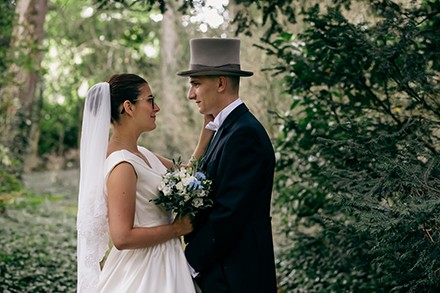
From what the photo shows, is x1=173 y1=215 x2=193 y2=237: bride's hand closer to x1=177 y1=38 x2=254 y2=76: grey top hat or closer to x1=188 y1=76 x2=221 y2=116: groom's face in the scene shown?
x1=188 y1=76 x2=221 y2=116: groom's face

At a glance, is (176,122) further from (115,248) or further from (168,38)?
(115,248)

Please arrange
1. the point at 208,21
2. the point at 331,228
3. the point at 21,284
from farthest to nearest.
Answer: the point at 208,21
the point at 21,284
the point at 331,228

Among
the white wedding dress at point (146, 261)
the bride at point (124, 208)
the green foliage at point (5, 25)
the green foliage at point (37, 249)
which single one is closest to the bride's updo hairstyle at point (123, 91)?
the bride at point (124, 208)

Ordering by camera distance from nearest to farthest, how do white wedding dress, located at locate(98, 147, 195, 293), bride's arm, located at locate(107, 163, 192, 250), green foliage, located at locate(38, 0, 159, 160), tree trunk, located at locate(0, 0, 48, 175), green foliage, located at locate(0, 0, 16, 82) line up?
bride's arm, located at locate(107, 163, 192, 250) → white wedding dress, located at locate(98, 147, 195, 293) → green foliage, located at locate(0, 0, 16, 82) → tree trunk, located at locate(0, 0, 48, 175) → green foliage, located at locate(38, 0, 159, 160)

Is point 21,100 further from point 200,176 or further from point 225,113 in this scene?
point 200,176

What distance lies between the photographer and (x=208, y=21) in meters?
11.0

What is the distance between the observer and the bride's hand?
3.86 m

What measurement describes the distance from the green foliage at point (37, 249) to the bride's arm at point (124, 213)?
4.01 metres

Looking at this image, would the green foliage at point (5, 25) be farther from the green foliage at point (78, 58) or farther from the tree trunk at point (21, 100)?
the green foliage at point (78, 58)

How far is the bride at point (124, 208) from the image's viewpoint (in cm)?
375

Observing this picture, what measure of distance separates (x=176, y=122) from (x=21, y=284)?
8.90 meters

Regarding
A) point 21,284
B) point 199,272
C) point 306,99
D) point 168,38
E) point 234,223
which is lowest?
point 21,284

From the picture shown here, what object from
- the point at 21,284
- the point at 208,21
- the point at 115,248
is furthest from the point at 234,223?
the point at 208,21

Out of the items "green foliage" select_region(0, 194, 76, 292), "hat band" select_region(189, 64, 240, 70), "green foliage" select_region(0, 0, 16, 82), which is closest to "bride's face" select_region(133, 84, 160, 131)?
"hat band" select_region(189, 64, 240, 70)
